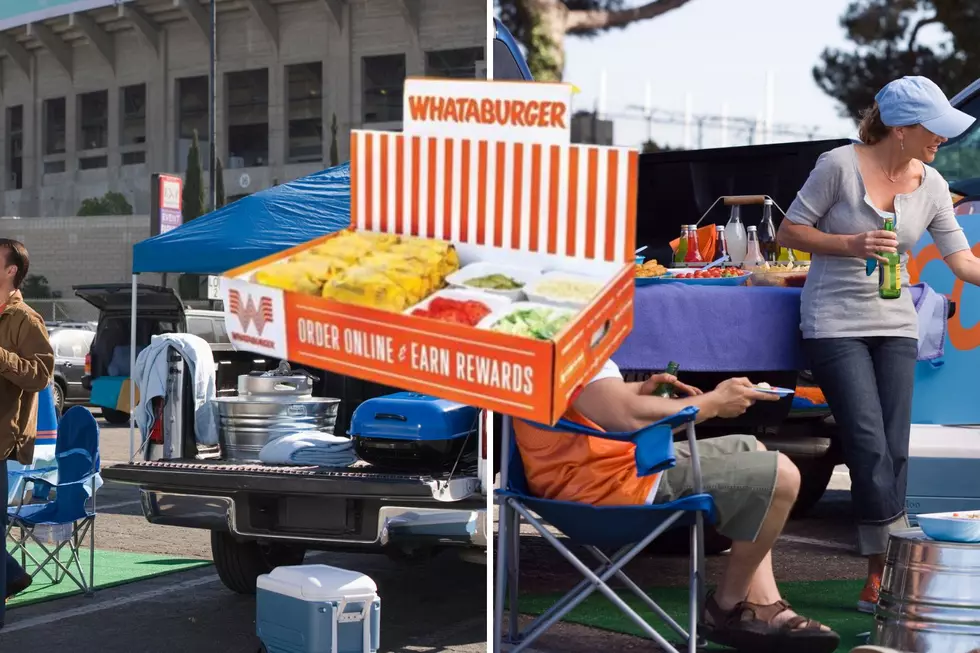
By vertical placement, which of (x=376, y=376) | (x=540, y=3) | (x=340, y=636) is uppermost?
(x=540, y=3)

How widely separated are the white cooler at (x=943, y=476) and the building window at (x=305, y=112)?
11643 millimetres

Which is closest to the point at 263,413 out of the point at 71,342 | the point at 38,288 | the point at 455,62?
the point at 455,62

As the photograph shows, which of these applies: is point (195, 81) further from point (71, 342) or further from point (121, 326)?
point (121, 326)

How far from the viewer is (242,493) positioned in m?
4.48

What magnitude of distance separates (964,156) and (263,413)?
3978mm

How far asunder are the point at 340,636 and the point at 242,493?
119 cm

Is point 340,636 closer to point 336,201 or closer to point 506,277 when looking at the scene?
point 506,277

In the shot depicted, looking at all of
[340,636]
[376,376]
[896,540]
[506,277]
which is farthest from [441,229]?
[896,540]

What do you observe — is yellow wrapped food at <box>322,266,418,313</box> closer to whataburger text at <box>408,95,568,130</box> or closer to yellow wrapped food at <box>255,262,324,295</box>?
yellow wrapped food at <box>255,262,324,295</box>

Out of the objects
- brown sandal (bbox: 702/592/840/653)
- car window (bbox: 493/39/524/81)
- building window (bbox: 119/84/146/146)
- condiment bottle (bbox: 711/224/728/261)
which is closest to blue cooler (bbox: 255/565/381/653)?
brown sandal (bbox: 702/592/840/653)

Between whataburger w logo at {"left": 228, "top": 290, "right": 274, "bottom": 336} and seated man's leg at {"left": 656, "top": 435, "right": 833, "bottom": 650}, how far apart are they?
1.72m

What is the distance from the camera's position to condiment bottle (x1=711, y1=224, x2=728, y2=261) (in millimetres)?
4894

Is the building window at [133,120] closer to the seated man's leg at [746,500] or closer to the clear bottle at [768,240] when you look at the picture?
the clear bottle at [768,240]

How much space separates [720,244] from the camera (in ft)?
16.7
